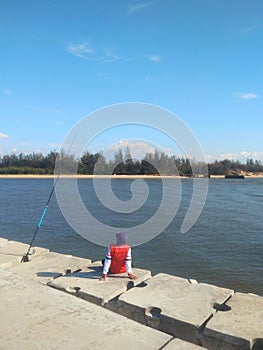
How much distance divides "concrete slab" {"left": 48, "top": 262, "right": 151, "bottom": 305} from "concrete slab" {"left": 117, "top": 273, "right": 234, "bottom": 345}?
29 cm

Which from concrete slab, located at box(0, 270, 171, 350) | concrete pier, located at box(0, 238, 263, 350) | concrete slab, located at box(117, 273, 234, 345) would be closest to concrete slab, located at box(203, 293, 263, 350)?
concrete pier, located at box(0, 238, 263, 350)

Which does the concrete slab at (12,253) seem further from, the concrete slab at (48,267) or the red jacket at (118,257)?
the red jacket at (118,257)

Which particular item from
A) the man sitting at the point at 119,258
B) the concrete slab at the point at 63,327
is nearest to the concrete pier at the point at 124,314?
the concrete slab at the point at 63,327

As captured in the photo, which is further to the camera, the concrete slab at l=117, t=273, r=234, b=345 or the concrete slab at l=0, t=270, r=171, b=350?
the concrete slab at l=117, t=273, r=234, b=345

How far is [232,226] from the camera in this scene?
19.9 m

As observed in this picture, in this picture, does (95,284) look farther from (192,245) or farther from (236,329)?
(192,245)

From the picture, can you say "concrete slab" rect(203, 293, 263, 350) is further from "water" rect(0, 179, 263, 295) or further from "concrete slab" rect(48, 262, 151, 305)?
"water" rect(0, 179, 263, 295)

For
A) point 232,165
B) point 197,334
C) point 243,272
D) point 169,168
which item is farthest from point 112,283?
point 232,165

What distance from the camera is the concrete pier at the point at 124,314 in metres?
4.26

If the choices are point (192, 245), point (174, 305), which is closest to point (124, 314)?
point (174, 305)

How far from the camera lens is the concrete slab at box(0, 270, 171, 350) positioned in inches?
162

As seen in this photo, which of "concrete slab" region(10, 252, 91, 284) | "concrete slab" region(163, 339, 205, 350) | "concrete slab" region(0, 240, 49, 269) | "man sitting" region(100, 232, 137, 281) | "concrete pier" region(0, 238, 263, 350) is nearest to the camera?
"concrete slab" region(163, 339, 205, 350)

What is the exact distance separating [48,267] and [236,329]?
461cm

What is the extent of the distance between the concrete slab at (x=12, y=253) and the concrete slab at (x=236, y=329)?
203 inches
